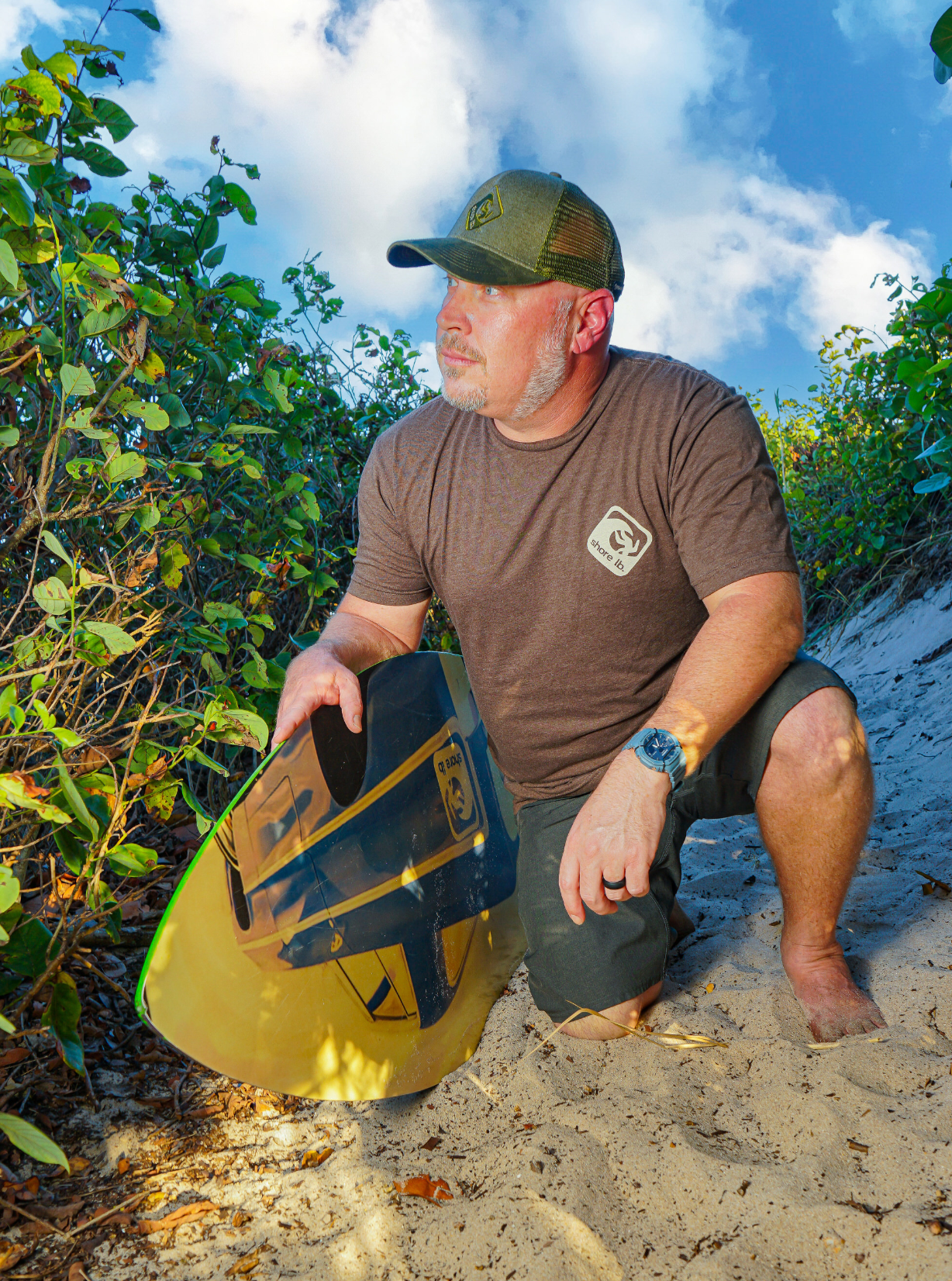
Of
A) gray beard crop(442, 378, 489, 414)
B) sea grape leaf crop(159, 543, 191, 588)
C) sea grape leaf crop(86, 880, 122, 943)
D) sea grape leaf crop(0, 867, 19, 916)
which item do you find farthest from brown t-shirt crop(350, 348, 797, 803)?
sea grape leaf crop(0, 867, 19, 916)

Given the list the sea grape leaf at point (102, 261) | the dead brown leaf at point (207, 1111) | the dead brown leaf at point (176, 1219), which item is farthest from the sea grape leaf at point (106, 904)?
the sea grape leaf at point (102, 261)

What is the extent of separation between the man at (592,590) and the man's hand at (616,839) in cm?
19

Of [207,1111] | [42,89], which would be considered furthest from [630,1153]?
[42,89]

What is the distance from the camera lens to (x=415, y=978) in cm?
200

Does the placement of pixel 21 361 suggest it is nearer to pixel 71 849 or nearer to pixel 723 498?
pixel 71 849

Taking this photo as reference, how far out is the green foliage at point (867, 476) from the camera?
4.55 m

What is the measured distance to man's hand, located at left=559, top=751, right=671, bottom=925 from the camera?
1.43 meters

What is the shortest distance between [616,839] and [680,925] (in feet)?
2.99

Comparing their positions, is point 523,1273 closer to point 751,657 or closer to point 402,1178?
point 402,1178

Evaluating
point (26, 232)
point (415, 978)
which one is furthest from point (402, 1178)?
point (26, 232)

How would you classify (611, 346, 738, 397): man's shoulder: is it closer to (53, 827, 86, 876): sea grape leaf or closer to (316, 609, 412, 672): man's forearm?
(316, 609, 412, 672): man's forearm

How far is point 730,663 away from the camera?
5.31ft

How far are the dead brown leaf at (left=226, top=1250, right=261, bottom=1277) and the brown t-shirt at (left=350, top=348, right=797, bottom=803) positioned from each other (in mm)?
1078

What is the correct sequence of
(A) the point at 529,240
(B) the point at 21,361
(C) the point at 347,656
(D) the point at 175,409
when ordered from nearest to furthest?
(B) the point at 21,361, (D) the point at 175,409, (A) the point at 529,240, (C) the point at 347,656
